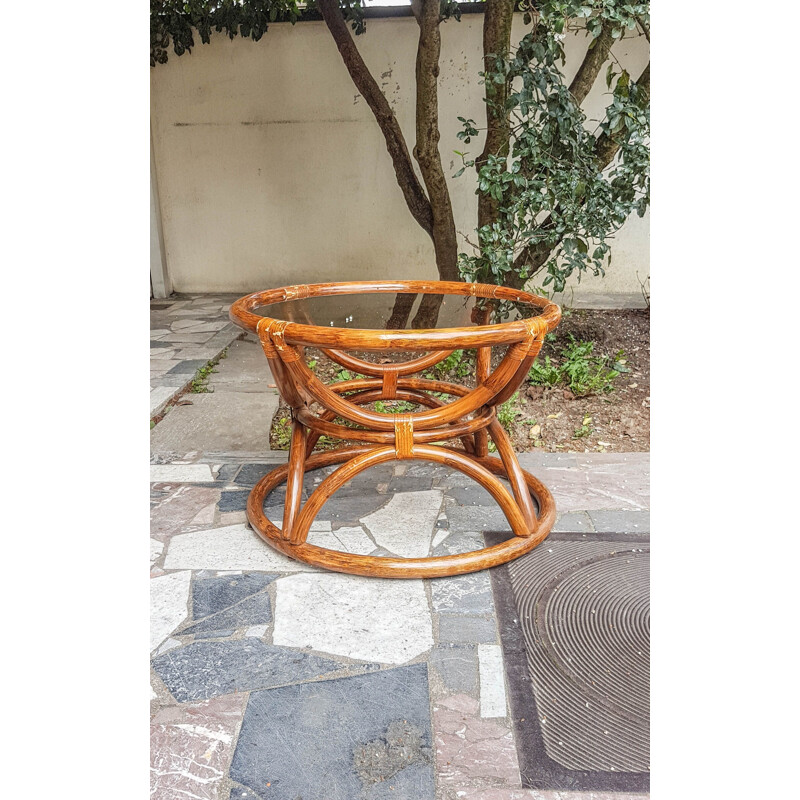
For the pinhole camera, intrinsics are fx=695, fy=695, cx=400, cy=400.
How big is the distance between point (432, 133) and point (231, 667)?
12.3ft

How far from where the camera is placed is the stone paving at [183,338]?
13.9ft

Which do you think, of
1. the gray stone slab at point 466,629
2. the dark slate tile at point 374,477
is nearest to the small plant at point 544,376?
the dark slate tile at point 374,477

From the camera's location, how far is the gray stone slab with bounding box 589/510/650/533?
2.50 m

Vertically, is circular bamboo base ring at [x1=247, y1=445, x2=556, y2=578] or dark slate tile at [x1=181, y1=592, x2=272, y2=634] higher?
circular bamboo base ring at [x1=247, y1=445, x2=556, y2=578]

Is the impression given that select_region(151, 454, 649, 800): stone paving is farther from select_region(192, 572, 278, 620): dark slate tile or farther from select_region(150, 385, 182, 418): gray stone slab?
select_region(150, 385, 182, 418): gray stone slab

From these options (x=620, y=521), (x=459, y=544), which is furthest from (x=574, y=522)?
(x=459, y=544)

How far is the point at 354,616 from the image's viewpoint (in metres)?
2.00

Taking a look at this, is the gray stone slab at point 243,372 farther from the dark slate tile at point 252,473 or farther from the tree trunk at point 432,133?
the tree trunk at point 432,133

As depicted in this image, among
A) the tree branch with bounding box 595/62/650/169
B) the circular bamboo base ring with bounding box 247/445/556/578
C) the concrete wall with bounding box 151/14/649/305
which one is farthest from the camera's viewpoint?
the concrete wall with bounding box 151/14/649/305

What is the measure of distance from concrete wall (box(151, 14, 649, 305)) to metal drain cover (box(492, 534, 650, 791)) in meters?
4.58

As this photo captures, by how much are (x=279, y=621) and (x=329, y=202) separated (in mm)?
5906

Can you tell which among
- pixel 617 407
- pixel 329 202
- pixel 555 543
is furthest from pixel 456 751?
pixel 329 202

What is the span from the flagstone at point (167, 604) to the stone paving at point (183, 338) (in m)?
1.69

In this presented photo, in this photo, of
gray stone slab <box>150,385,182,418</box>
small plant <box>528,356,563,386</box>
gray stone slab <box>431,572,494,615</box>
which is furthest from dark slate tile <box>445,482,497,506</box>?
gray stone slab <box>150,385,182,418</box>
